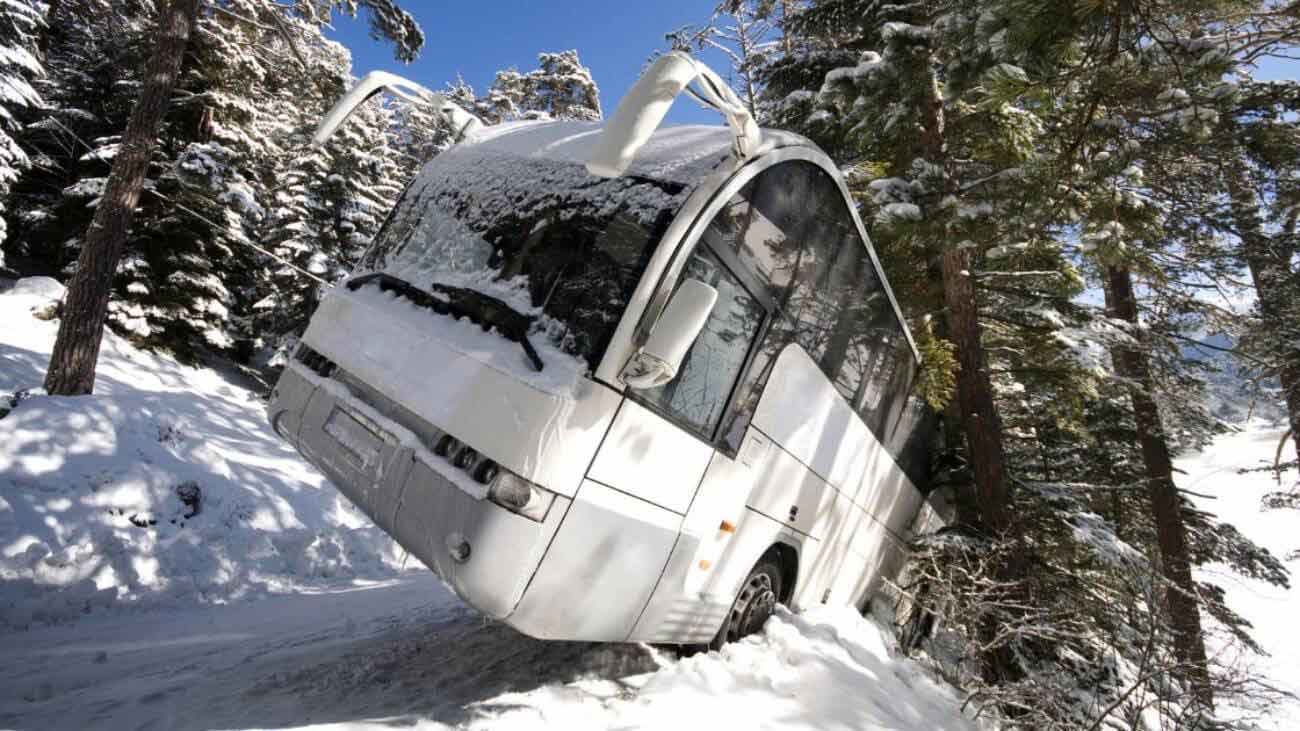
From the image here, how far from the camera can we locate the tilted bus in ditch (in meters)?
2.80

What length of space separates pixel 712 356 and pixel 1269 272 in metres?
13.1

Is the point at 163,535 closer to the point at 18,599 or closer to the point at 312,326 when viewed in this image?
the point at 18,599

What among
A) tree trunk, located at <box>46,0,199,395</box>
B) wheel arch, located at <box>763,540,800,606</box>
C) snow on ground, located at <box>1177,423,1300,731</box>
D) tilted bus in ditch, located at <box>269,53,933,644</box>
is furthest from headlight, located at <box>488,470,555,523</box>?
tree trunk, located at <box>46,0,199,395</box>

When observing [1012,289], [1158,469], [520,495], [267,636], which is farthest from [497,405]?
[1158,469]

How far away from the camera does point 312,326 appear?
4.29 m

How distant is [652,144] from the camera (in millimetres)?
3773

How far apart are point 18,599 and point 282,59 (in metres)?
9.43

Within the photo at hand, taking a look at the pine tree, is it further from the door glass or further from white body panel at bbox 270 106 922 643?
the door glass

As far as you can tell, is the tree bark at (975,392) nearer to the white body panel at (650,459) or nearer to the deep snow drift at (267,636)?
the deep snow drift at (267,636)

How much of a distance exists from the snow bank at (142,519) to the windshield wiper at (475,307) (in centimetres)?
435

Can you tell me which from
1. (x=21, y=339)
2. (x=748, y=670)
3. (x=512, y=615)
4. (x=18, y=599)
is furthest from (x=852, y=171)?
(x=21, y=339)

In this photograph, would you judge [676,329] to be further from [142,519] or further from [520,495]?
[142,519]

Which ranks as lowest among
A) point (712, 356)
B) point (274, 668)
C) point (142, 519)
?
point (142, 519)

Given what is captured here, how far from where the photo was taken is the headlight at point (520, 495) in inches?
109
